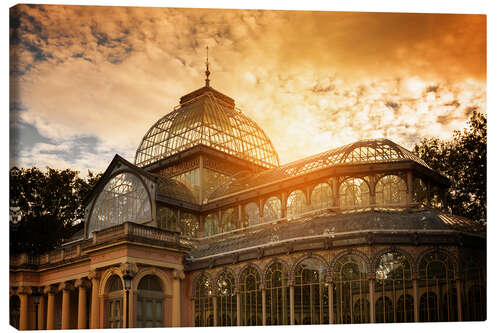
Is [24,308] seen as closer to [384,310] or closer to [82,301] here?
[82,301]

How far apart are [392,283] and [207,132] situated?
67.3 ft

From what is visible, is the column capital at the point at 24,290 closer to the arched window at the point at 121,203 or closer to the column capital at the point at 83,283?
the column capital at the point at 83,283

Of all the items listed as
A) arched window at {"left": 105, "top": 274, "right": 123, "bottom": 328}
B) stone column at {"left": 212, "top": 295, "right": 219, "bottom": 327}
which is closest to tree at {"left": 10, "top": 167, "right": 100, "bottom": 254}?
arched window at {"left": 105, "top": 274, "right": 123, "bottom": 328}

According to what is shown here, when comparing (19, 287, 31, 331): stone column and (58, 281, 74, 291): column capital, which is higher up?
Result: (58, 281, 74, 291): column capital

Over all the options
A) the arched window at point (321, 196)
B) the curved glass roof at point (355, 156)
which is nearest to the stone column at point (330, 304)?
the arched window at point (321, 196)

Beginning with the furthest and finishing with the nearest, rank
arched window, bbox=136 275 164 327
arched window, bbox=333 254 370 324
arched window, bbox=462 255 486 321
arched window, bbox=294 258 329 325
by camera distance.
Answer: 1. arched window, bbox=136 275 164 327
2. arched window, bbox=294 258 329 325
3. arched window, bbox=333 254 370 324
4. arched window, bbox=462 255 486 321

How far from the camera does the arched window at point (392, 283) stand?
2783 cm

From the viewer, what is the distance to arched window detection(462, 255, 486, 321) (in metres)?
27.6

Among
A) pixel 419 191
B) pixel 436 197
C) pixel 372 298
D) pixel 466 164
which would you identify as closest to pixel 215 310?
pixel 372 298

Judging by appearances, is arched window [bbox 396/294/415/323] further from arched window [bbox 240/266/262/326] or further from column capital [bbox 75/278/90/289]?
column capital [bbox 75/278/90/289]

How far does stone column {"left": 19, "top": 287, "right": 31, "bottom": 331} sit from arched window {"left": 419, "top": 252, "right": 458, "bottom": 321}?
19.5m

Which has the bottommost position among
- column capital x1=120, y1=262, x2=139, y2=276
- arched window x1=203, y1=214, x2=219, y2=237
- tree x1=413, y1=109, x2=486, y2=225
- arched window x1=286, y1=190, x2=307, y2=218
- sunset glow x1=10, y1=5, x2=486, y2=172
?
column capital x1=120, y1=262, x2=139, y2=276
